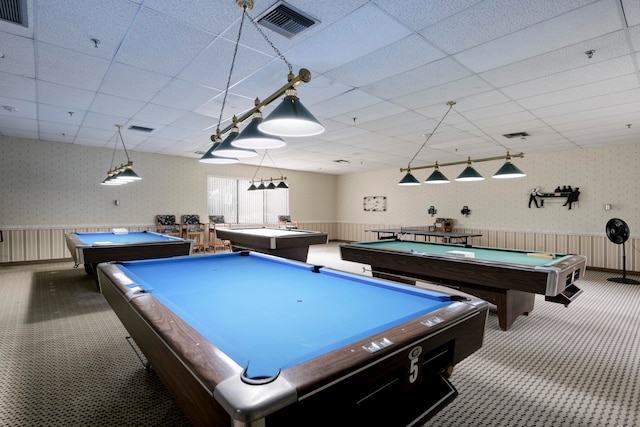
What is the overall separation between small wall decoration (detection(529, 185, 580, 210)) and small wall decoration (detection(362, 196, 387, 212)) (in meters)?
4.34

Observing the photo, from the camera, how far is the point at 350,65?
3287 millimetres

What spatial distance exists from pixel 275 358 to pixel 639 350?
11.8ft

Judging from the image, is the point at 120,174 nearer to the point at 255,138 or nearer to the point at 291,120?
the point at 255,138

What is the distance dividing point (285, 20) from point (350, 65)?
0.94 meters

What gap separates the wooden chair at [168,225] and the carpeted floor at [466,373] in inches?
169

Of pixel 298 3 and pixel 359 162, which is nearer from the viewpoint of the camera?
pixel 298 3

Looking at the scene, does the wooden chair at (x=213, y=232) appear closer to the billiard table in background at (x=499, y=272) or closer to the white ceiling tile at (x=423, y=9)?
the billiard table in background at (x=499, y=272)

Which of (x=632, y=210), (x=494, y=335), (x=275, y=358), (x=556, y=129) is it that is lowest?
(x=494, y=335)

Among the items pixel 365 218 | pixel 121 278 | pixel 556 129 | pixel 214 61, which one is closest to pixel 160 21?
pixel 214 61

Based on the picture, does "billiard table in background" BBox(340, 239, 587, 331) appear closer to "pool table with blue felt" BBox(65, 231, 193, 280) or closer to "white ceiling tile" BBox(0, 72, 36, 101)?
"pool table with blue felt" BBox(65, 231, 193, 280)

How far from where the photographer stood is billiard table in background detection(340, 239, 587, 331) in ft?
9.57

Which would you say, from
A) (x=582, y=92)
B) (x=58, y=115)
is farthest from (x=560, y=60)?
(x=58, y=115)

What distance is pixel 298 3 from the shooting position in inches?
92.4

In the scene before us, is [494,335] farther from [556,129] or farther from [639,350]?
[556,129]
